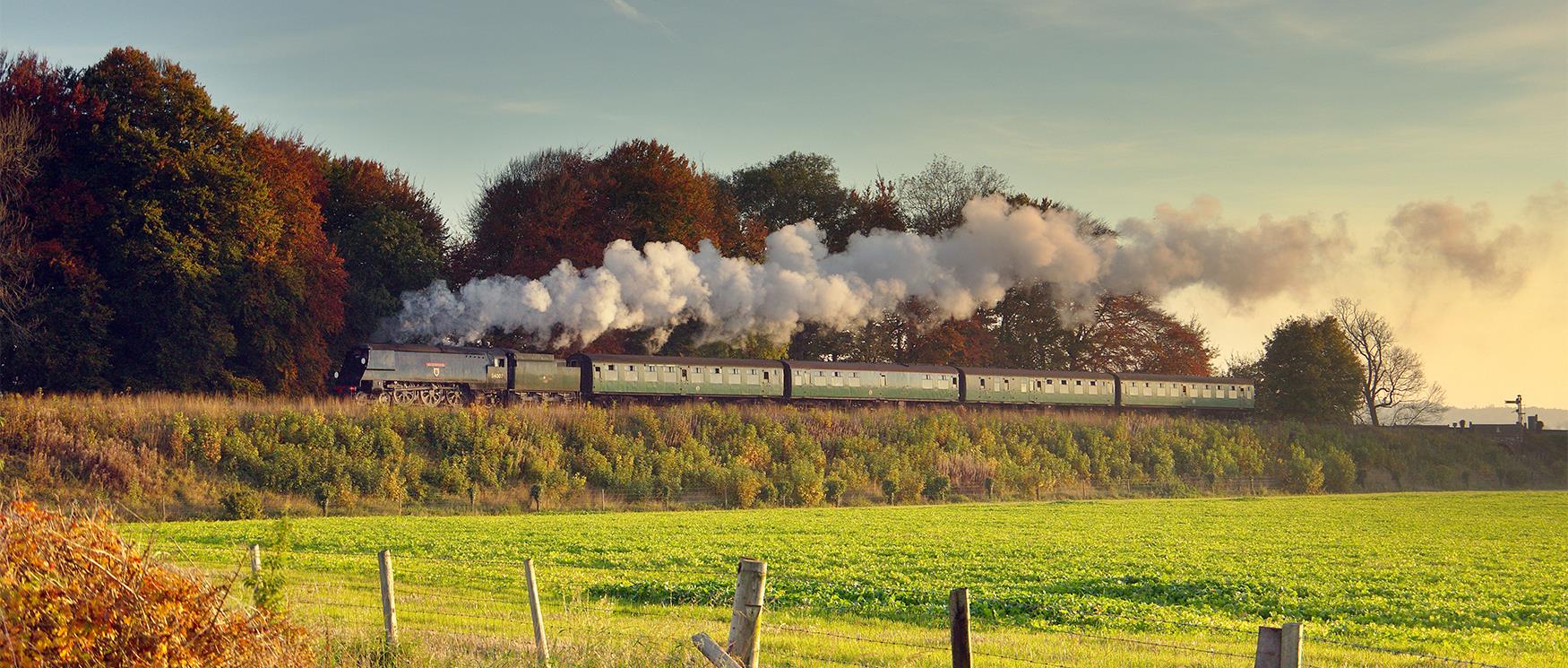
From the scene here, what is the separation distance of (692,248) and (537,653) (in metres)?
51.5

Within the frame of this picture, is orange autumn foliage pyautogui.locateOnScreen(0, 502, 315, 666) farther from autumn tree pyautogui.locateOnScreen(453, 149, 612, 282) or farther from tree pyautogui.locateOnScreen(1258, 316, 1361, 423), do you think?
tree pyautogui.locateOnScreen(1258, 316, 1361, 423)

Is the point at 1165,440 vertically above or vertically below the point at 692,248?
below

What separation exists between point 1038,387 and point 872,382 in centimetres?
1114

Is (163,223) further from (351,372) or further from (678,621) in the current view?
(678,621)

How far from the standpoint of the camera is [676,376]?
55.4m

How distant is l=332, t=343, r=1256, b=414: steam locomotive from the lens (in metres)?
49.0

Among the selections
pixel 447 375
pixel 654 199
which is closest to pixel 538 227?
pixel 654 199

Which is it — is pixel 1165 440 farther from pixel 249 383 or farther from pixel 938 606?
pixel 938 606

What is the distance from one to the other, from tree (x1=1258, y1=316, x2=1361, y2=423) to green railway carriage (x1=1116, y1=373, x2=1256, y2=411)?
2.03 m

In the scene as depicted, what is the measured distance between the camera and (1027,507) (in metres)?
47.2

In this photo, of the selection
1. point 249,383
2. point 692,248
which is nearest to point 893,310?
point 692,248

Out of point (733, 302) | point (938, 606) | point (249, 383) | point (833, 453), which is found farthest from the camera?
point (733, 302)

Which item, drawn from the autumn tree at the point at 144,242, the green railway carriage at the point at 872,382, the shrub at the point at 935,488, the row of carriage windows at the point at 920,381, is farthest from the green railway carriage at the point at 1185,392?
the autumn tree at the point at 144,242

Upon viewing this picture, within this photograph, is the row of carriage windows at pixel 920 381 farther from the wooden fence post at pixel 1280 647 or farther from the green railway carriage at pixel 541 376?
the wooden fence post at pixel 1280 647
